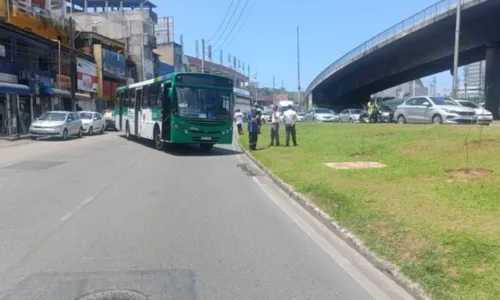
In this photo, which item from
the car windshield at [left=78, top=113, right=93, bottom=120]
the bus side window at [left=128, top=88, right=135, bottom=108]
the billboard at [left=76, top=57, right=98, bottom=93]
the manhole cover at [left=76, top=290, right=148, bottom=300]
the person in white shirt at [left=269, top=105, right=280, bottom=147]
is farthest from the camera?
the billboard at [left=76, top=57, right=98, bottom=93]

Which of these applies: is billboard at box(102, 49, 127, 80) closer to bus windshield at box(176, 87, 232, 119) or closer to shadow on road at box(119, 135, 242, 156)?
shadow on road at box(119, 135, 242, 156)

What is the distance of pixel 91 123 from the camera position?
3512 centimetres

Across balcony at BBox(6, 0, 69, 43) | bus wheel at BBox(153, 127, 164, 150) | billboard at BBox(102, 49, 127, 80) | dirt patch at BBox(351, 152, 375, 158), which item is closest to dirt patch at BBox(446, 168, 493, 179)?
dirt patch at BBox(351, 152, 375, 158)

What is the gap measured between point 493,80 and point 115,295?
4179 centimetres

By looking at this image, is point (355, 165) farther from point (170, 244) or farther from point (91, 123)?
point (91, 123)

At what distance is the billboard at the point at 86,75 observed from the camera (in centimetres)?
4662

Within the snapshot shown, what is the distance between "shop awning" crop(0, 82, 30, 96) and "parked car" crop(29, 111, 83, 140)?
310cm

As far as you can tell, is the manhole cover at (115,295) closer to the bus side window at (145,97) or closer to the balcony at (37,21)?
the bus side window at (145,97)

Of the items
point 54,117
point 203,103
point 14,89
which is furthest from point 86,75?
point 203,103

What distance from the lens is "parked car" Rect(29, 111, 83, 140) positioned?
94.2ft

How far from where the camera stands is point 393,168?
12.6 m

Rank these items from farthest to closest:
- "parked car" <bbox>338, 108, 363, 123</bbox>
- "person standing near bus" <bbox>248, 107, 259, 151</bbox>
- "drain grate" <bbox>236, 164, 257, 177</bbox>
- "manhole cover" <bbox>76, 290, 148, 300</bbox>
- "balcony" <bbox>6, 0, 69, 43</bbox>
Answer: "parked car" <bbox>338, 108, 363, 123</bbox>
"balcony" <bbox>6, 0, 69, 43</bbox>
"person standing near bus" <bbox>248, 107, 259, 151</bbox>
"drain grate" <bbox>236, 164, 257, 177</bbox>
"manhole cover" <bbox>76, 290, 148, 300</bbox>

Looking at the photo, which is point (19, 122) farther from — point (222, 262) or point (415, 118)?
point (222, 262)

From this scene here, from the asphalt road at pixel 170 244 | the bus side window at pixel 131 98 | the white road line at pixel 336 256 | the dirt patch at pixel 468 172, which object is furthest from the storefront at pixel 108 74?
the white road line at pixel 336 256
